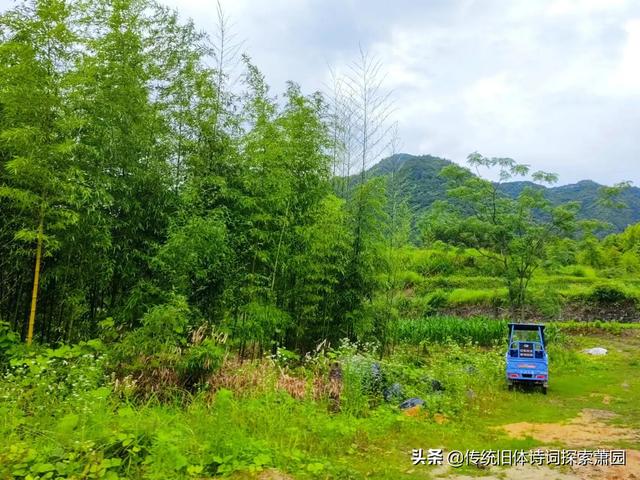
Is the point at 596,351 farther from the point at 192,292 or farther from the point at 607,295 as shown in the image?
the point at 192,292

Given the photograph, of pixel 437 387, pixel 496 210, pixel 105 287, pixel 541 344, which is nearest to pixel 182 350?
pixel 105 287

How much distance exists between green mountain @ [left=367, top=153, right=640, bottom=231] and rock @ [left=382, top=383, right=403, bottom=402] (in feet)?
12.8

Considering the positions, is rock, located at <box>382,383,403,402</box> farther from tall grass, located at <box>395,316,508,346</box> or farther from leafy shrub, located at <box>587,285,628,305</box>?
leafy shrub, located at <box>587,285,628,305</box>

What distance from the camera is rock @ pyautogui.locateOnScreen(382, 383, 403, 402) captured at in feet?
21.7

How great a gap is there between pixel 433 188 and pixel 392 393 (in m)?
19.1

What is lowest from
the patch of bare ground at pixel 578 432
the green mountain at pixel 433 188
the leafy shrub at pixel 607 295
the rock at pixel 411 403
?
the patch of bare ground at pixel 578 432

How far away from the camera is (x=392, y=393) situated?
6.70 m

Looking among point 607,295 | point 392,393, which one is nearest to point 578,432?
point 392,393

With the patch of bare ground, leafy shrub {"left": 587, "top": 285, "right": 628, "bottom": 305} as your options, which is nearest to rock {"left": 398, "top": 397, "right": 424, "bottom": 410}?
the patch of bare ground

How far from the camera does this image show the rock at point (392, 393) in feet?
21.7

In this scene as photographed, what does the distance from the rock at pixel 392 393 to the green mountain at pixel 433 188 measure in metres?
3.91

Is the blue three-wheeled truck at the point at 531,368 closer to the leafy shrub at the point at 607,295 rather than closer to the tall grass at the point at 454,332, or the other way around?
the tall grass at the point at 454,332

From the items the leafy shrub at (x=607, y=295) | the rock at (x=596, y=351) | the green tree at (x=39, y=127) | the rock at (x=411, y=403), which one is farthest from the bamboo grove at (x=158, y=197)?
the leafy shrub at (x=607, y=295)

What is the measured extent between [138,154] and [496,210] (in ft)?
34.3
